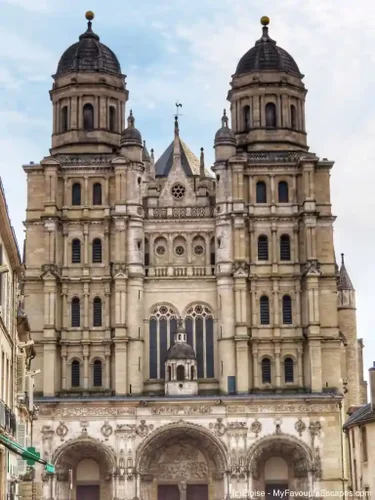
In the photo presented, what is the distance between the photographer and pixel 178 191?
58562 mm

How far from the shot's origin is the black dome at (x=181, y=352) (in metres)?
54.8

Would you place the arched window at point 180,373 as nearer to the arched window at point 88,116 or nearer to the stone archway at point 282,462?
the stone archway at point 282,462

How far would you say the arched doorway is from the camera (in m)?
54.3

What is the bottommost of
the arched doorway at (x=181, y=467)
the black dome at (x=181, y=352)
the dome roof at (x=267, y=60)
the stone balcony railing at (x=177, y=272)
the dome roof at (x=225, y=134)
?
the arched doorway at (x=181, y=467)

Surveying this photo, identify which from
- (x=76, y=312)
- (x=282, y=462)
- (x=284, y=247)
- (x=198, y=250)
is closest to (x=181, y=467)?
(x=282, y=462)

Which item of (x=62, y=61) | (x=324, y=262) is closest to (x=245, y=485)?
(x=324, y=262)

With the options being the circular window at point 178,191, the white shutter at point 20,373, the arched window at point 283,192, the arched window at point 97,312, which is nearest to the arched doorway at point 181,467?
the arched window at point 97,312

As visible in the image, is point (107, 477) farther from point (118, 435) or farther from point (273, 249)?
point (273, 249)

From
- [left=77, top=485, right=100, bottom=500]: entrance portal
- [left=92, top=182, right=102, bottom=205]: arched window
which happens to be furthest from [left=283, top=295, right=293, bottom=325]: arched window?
[left=77, top=485, right=100, bottom=500]: entrance portal

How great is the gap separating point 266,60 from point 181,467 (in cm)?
2233

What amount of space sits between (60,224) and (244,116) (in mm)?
11784

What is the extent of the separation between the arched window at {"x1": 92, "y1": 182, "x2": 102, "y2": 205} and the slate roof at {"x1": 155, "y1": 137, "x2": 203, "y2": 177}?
4.66 metres

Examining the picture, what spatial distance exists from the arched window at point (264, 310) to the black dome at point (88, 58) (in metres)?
15.1

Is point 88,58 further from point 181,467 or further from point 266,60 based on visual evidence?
point 181,467
